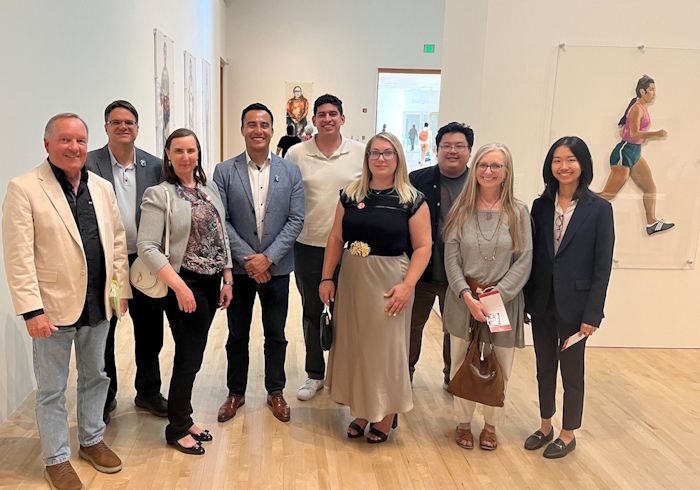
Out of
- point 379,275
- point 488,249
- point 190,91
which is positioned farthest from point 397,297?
point 190,91

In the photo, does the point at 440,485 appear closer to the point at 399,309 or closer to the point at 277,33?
the point at 399,309

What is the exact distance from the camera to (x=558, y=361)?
2.84 metres

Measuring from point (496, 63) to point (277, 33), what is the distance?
259 inches

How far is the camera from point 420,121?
33.3 feet

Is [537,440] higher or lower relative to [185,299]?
lower

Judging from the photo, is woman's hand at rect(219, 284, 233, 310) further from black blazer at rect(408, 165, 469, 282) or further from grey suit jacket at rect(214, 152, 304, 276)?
black blazer at rect(408, 165, 469, 282)

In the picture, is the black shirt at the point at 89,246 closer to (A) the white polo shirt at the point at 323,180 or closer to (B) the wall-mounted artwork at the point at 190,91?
(A) the white polo shirt at the point at 323,180

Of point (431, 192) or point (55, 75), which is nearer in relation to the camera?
point (431, 192)

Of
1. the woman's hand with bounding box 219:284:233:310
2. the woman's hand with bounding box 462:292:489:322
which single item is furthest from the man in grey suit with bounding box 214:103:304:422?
the woman's hand with bounding box 462:292:489:322

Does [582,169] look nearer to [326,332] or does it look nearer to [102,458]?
[326,332]

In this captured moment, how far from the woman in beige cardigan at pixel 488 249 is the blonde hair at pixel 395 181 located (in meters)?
0.30

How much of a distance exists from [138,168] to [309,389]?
5.32 ft

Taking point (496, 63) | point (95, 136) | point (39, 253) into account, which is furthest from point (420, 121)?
point (39, 253)

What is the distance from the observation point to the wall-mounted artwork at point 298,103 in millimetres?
9773
